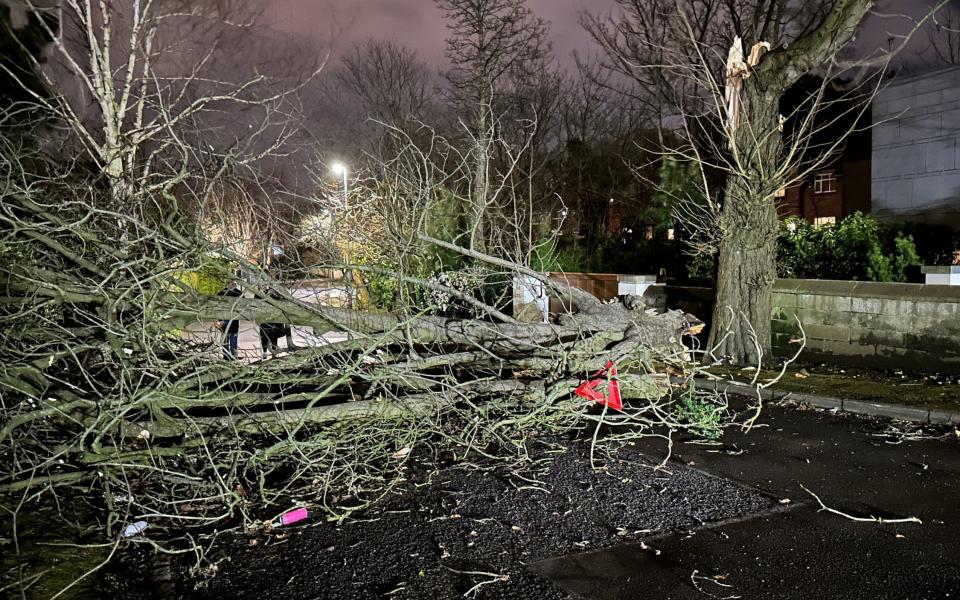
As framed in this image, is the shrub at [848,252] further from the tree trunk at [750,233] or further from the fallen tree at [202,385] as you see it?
the fallen tree at [202,385]

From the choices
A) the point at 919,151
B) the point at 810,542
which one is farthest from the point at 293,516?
the point at 919,151

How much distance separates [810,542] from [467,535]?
78.1 inches

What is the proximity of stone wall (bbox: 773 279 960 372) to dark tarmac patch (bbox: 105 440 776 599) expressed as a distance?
5.84m

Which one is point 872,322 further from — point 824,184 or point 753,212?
point 824,184

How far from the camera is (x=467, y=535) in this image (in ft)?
13.5

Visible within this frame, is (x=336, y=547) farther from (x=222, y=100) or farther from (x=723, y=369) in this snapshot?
(x=222, y=100)

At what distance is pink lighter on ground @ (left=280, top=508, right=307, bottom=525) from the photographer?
14.4 feet

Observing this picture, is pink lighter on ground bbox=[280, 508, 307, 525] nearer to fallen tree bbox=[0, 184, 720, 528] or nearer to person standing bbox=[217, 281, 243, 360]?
fallen tree bbox=[0, 184, 720, 528]

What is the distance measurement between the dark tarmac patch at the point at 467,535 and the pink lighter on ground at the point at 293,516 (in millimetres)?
87

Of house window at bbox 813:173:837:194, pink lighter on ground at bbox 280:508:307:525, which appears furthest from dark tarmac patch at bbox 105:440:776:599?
house window at bbox 813:173:837:194

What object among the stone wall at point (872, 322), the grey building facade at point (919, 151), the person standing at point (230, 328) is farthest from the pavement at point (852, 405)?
the grey building facade at point (919, 151)

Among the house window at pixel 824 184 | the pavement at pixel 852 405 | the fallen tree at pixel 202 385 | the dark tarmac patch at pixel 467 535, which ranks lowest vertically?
the dark tarmac patch at pixel 467 535

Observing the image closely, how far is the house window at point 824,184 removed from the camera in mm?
31422

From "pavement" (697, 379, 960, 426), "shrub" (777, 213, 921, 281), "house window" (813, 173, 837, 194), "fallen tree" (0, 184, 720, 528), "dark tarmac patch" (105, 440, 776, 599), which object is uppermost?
"house window" (813, 173, 837, 194)
